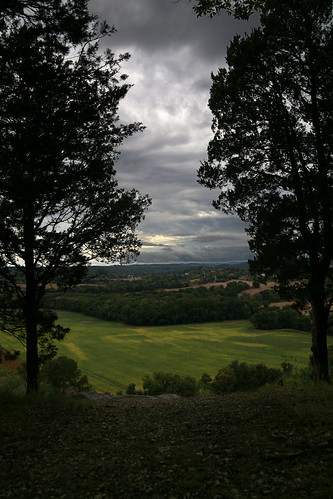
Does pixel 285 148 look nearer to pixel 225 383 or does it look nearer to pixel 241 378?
pixel 225 383

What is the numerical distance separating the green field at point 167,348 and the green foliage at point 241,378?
33.3ft

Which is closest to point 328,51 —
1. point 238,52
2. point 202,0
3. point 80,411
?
point 238,52

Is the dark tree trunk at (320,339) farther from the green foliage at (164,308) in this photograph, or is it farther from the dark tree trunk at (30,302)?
the green foliage at (164,308)

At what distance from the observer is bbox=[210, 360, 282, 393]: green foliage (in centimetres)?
3519

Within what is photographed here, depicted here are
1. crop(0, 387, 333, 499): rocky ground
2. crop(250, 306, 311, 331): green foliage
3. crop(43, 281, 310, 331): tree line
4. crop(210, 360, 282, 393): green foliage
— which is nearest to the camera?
crop(0, 387, 333, 499): rocky ground

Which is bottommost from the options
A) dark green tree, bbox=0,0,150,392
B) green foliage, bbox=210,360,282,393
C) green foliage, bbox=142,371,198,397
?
green foliage, bbox=142,371,198,397

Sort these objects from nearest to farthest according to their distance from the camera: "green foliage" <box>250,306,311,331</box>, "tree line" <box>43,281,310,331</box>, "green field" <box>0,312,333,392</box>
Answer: "green field" <box>0,312,333,392</box>
"green foliage" <box>250,306,311,331</box>
"tree line" <box>43,281,310,331</box>

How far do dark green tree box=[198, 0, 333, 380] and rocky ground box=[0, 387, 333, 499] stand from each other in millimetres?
3893

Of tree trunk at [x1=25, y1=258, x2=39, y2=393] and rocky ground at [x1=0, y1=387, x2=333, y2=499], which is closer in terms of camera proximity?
rocky ground at [x1=0, y1=387, x2=333, y2=499]

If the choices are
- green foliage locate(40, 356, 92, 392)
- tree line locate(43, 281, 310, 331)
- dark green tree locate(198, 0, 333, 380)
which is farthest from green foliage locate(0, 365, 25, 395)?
tree line locate(43, 281, 310, 331)

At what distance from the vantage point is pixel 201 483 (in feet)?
12.8

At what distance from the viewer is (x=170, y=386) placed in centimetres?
3712

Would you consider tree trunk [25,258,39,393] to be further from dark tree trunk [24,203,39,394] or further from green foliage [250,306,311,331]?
green foliage [250,306,311,331]

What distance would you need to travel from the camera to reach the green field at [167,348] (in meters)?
49.2
